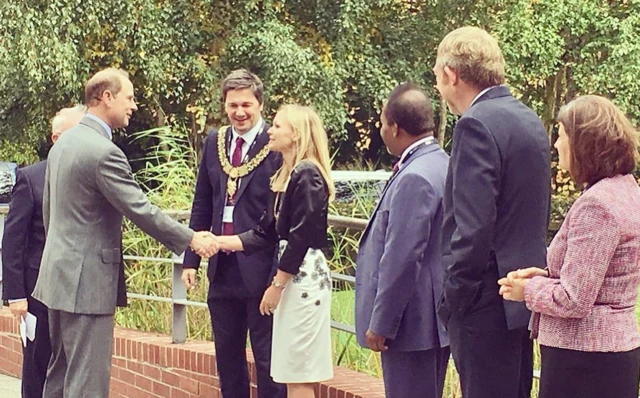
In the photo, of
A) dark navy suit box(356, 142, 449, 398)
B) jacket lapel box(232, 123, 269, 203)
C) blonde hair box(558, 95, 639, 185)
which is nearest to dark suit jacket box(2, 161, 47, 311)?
jacket lapel box(232, 123, 269, 203)

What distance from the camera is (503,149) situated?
402cm

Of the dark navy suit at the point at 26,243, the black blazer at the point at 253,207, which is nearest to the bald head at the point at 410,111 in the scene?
the black blazer at the point at 253,207

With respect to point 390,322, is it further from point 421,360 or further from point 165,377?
point 165,377

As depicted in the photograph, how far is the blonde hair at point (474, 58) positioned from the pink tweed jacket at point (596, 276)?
0.72 metres

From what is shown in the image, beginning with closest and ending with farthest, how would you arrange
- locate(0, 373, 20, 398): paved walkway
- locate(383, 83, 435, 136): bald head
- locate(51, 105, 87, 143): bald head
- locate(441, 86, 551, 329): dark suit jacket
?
locate(441, 86, 551, 329): dark suit jacket → locate(383, 83, 435, 136): bald head → locate(51, 105, 87, 143): bald head → locate(0, 373, 20, 398): paved walkway

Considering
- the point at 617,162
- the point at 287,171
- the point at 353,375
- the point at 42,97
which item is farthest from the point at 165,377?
the point at 42,97

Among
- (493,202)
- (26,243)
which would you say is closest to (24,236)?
(26,243)

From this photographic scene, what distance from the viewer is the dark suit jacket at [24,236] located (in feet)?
20.8

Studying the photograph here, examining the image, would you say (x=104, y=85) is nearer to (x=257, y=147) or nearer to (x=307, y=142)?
(x=257, y=147)

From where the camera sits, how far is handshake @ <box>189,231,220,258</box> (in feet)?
19.3

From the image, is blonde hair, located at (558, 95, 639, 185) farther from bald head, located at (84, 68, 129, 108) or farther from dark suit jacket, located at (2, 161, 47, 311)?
dark suit jacket, located at (2, 161, 47, 311)

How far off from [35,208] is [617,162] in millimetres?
3743

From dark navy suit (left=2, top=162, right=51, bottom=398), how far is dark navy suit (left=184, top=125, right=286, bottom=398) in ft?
3.04

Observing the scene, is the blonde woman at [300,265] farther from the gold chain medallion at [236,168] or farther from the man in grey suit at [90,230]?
the man in grey suit at [90,230]
